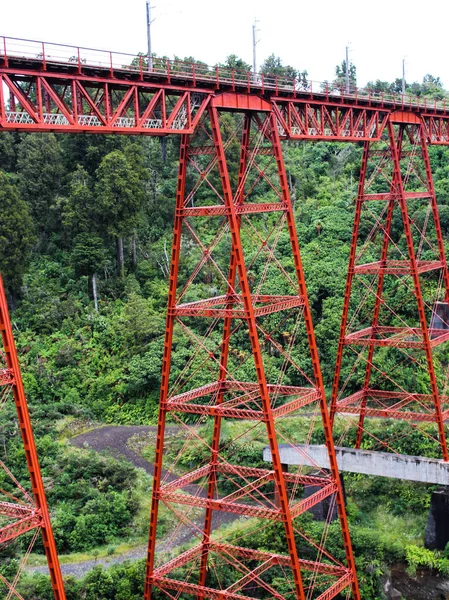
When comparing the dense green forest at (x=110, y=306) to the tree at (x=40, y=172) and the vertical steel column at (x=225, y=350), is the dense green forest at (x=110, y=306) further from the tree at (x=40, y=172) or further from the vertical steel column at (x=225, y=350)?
the vertical steel column at (x=225, y=350)

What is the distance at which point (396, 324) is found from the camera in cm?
3067

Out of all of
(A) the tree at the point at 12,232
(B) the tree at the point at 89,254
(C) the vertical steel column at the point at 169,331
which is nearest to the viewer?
(C) the vertical steel column at the point at 169,331

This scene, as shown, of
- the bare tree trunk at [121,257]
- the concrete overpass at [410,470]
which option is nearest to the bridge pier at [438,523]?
the concrete overpass at [410,470]

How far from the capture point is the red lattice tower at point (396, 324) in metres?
21.0

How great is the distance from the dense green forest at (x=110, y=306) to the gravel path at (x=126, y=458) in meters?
0.57

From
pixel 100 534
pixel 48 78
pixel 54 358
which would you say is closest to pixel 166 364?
pixel 48 78

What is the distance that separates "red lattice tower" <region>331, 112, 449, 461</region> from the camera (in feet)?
69.0

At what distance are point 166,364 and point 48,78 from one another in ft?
20.4

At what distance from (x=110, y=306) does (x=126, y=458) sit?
939 centimetres

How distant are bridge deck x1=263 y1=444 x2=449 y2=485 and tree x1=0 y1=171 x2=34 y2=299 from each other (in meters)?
14.3

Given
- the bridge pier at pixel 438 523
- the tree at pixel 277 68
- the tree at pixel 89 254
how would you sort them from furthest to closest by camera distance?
the tree at pixel 277 68, the tree at pixel 89 254, the bridge pier at pixel 438 523

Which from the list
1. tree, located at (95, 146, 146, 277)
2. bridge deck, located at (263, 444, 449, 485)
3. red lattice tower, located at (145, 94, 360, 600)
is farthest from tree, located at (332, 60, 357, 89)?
bridge deck, located at (263, 444, 449, 485)

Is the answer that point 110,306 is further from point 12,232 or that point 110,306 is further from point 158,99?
point 158,99

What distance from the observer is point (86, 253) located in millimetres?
34062
